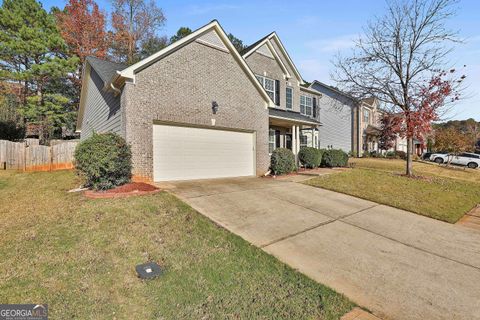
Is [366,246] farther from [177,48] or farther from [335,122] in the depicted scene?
[335,122]

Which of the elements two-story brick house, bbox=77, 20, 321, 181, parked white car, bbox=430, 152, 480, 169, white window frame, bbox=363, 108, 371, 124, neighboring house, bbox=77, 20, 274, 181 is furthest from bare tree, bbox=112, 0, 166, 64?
parked white car, bbox=430, 152, 480, 169

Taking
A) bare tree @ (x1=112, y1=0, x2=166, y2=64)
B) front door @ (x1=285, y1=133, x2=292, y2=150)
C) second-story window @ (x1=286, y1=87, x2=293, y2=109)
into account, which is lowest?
front door @ (x1=285, y1=133, x2=292, y2=150)

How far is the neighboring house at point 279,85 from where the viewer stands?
14.7 m

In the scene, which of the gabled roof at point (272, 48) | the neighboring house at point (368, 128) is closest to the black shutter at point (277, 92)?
the gabled roof at point (272, 48)

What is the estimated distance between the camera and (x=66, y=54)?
21891mm

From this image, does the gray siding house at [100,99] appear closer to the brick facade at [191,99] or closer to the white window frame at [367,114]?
the brick facade at [191,99]

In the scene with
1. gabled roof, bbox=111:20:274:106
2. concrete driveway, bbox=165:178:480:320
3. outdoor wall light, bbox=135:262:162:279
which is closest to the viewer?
concrete driveway, bbox=165:178:480:320

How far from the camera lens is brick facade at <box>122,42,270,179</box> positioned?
844 centimetres

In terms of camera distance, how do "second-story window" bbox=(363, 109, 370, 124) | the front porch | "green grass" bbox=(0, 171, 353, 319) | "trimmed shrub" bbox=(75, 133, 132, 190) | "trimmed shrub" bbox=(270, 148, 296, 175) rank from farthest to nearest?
"second-story window" bbox=(363, 109, 370, 124), the front porch, "trimmed shrub" bbox=(270, 148, 296, 175), "trimmed shrub" bbox=(75, 133, 132, 190), "green grass" bbox=(0, 171, 353, 319)

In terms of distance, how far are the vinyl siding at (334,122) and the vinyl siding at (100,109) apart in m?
20.1

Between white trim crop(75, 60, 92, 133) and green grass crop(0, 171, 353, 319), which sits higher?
white trim crop(75, 60, 92, 133)

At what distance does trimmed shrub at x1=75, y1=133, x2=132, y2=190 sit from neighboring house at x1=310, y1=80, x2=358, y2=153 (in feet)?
70.2

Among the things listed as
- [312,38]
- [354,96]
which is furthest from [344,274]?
[354,96]

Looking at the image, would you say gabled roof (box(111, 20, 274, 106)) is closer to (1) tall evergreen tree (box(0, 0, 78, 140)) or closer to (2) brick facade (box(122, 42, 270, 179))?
(2) brick facade (box(122, 42, 270, 179))
